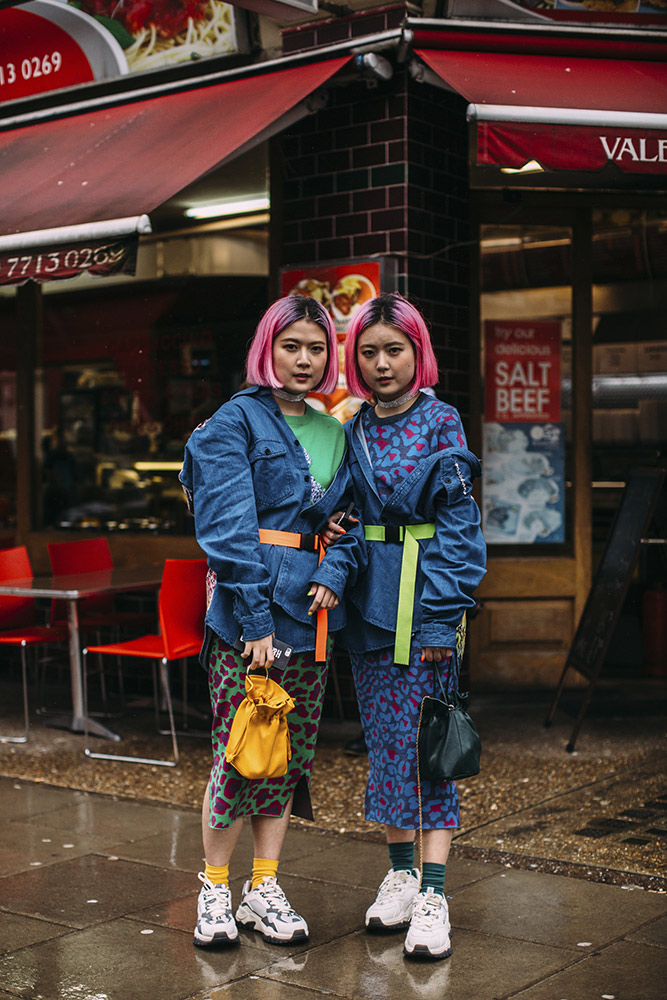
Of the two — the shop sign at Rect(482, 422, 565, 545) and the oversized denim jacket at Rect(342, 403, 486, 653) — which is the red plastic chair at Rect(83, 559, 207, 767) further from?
the oversized denim jacket at Rect(342, 403, 486, 653)

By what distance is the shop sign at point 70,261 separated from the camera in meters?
5.64

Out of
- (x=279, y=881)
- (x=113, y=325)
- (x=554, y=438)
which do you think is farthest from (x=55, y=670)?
(x=279, y=881)

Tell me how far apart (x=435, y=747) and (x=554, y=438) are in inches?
162

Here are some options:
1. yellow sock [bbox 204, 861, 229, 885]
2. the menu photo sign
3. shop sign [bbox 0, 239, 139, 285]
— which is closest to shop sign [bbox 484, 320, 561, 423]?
the menu photo sign

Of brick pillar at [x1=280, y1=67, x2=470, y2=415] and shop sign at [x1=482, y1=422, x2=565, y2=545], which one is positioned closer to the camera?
brick pillar at [x1=280, y1=67, x2=470, y2=415]

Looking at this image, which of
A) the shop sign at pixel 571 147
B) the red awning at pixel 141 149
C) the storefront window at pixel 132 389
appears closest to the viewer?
the shop sign at pixel 571 147

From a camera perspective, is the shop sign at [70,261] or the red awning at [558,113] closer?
the red awning at [558,113]

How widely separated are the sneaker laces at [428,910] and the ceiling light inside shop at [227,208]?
460 centimetres

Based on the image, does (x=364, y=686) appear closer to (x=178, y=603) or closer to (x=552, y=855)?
(x=552, y=855)

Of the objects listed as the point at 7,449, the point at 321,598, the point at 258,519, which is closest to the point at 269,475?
the point at 258,519

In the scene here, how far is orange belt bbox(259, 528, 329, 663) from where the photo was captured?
145 inches

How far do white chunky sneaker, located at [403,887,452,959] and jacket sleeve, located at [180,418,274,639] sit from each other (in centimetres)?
94

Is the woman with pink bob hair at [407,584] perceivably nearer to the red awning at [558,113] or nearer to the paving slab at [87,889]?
the paving slab at [87,889]

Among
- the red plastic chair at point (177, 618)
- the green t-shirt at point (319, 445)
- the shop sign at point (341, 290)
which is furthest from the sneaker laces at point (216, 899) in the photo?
the shop sign at point (341, 290)
